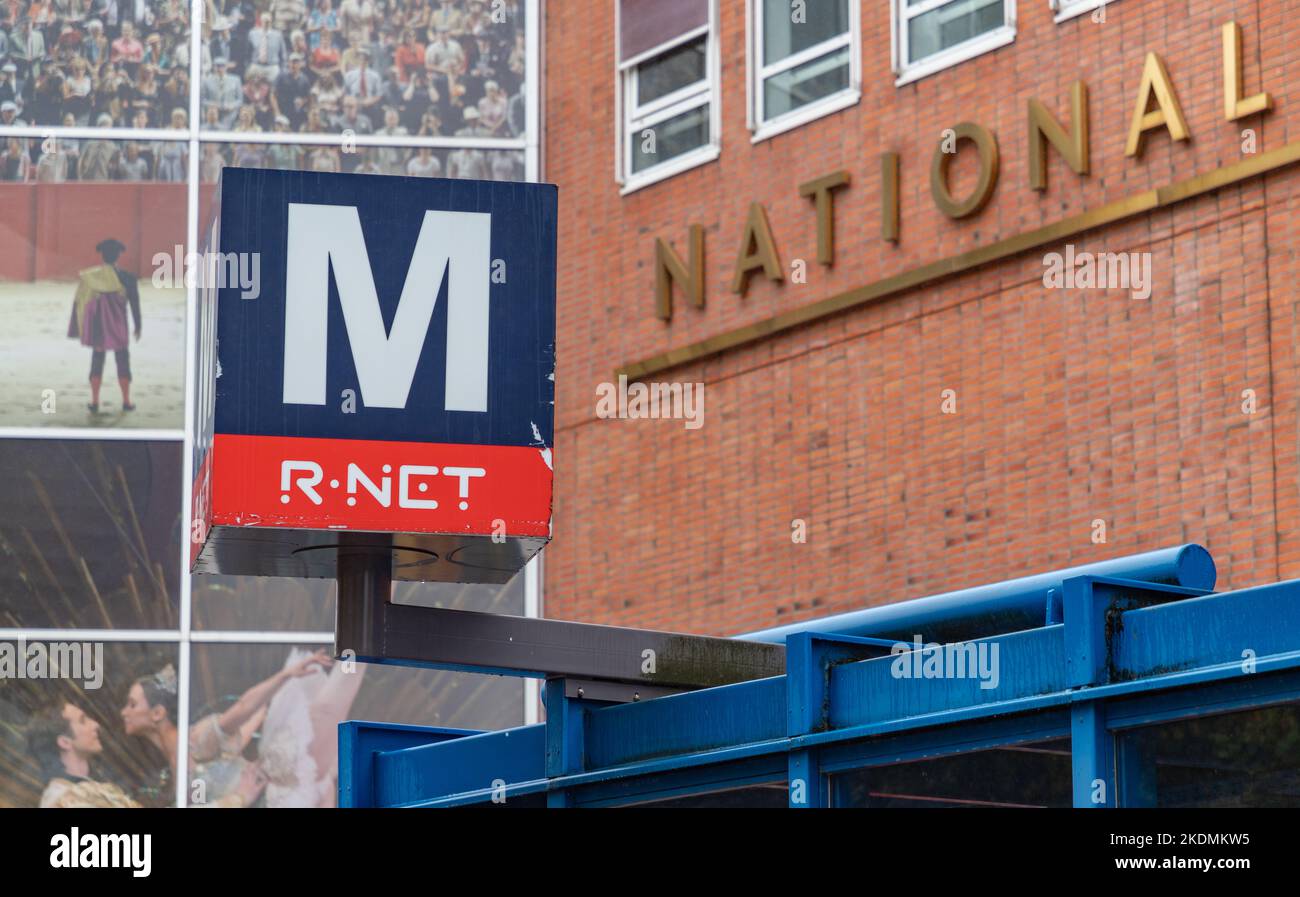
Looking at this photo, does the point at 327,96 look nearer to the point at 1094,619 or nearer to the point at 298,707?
the point at 298,707

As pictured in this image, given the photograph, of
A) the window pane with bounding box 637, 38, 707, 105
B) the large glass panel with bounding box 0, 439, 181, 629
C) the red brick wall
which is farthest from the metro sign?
the large glass panel with bounding box 0, 439, 181, 629

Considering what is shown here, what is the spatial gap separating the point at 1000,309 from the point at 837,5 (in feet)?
10.7

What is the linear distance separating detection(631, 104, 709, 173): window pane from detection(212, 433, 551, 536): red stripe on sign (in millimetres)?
11329

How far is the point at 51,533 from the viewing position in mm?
20969

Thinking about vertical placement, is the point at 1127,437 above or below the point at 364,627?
above

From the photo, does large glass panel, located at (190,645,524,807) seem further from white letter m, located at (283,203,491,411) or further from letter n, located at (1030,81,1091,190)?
white letter m, located at (283,203,491,411)

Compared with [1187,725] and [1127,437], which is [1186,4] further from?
[1187,725]

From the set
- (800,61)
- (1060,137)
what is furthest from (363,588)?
(800,61)

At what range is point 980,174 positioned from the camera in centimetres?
1656

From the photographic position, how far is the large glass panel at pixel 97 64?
72.1 feet

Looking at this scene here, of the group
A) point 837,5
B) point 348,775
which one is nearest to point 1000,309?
point 837,5

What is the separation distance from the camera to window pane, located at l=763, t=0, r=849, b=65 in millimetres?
18078

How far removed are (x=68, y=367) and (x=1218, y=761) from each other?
16753 millimetres

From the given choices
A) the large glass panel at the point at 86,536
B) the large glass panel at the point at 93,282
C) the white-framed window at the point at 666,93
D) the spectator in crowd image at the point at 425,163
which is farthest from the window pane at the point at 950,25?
the large glass panel at the point at 86,536
